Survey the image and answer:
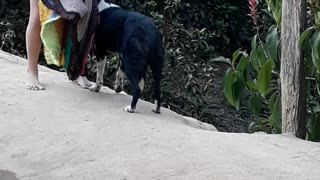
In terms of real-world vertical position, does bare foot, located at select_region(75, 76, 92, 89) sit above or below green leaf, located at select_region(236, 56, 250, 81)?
below

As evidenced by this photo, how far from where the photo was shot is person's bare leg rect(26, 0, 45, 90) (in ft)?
20.3

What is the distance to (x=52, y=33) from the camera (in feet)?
20.2

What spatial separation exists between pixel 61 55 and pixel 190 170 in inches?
88.9

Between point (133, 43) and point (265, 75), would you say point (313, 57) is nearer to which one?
point (265, 75)

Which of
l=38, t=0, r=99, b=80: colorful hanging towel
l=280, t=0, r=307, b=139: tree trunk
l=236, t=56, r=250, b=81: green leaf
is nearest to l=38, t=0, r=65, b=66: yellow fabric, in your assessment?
l=38, t=0, r=99, b=80: colorful hanging towel

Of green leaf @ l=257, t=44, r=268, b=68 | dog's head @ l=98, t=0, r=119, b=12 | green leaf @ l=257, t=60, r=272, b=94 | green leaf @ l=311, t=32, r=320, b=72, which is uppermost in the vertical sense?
dog's head @ l=98, t=0, r=119, b=12

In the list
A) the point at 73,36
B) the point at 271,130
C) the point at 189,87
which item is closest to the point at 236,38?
the point at 189,87

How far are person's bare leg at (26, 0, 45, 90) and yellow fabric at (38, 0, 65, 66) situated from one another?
0.08 m

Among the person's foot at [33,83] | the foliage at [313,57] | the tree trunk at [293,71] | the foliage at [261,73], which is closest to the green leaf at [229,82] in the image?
the foliage at [261,73]

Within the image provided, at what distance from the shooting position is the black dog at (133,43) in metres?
5.78

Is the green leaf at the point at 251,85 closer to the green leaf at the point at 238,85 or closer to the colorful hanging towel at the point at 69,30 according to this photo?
the green leaf at the point at 238,85

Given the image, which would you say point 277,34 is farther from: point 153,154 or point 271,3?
point 153,154

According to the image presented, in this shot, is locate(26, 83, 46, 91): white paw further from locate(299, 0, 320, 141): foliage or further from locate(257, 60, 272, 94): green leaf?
locate(299, 0, 320, 141): foliage

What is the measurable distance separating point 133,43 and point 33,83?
1.04 metres
